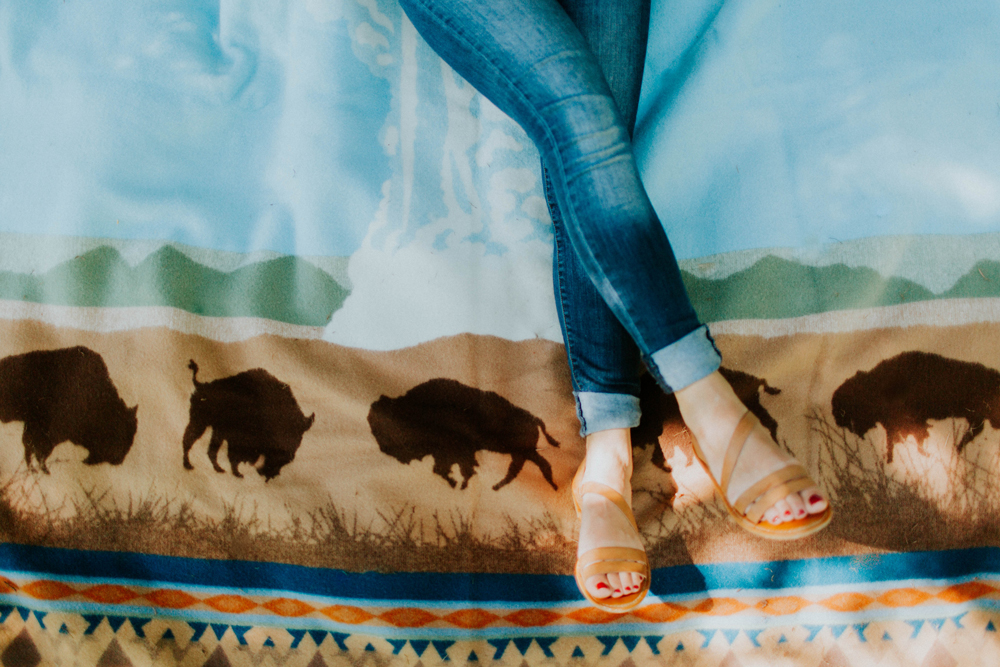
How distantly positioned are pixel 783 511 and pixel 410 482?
56cm

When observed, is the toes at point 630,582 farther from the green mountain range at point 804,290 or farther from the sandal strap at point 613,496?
the green mountain range at point 804,290

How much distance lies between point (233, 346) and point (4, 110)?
0.62 m

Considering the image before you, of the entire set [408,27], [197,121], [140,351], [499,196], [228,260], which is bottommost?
[140,351]

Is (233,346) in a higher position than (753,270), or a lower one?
lower

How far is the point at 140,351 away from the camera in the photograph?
0.91 metres

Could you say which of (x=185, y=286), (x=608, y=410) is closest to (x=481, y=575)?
(x=608, y=410)

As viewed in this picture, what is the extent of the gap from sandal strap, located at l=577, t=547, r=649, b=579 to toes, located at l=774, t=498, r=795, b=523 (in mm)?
203

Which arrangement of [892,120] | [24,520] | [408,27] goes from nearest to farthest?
[24,520]
[892,120]
[408,27]

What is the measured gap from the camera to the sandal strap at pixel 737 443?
74 centimetres

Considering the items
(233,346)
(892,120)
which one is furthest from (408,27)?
(892,120)

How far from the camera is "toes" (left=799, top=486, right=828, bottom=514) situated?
2.31 feet

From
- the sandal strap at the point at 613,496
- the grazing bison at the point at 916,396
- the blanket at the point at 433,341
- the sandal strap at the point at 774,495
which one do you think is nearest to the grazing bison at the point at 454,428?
the blanket at the point at 433,341

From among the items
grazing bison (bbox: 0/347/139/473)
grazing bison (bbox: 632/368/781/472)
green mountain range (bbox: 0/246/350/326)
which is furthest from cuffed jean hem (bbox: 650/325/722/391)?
grazing bison (bbox: 0/347/139/473)

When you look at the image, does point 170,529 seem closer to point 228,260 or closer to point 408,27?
point 228,260
